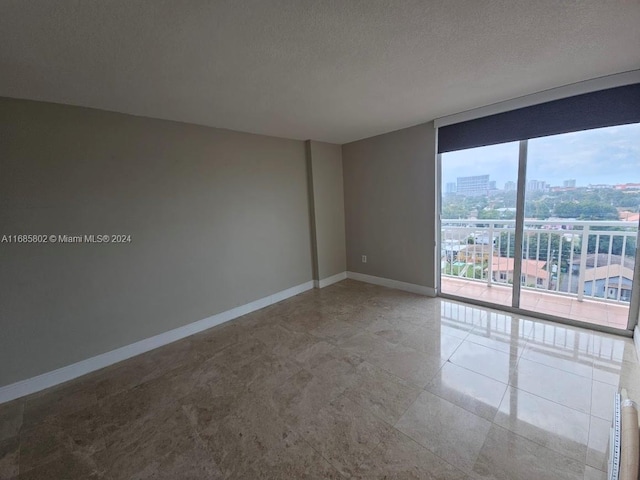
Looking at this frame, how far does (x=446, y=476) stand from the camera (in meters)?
1.28

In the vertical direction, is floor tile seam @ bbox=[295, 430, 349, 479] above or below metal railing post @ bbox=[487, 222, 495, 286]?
below

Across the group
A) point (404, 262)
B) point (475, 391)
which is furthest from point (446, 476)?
point (404, 262)

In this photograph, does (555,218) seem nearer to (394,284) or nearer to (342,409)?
(394,284)

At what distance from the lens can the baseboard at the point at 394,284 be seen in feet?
11.8

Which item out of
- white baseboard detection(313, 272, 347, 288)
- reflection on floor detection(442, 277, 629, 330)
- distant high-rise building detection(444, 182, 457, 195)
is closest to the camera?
reflection on floor detection(442, 277, 629, 330)

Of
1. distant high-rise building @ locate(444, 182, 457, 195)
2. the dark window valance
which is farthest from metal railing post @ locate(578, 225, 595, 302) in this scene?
distant high-rise building @ locate(444, 182, 457, 195)

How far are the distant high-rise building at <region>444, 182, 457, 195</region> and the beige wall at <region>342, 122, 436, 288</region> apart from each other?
0.23 metres

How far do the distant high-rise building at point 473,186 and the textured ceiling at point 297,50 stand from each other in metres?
1.04

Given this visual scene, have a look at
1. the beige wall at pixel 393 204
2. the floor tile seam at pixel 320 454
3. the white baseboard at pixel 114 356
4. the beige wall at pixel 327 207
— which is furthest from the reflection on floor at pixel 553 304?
the white baseboard at pixel 114 356

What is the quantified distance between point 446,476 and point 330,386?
0.87 m

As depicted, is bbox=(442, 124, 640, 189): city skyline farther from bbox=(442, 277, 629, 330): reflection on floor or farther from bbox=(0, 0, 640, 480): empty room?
bbox=(442, 277, 629, 330): reflection on floor

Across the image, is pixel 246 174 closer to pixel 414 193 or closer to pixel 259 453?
pixel 414 193

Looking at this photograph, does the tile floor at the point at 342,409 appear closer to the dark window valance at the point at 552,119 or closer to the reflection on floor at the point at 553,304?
the reflection on floor at the point at 553,304

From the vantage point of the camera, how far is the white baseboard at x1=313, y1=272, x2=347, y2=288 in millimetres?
4164
